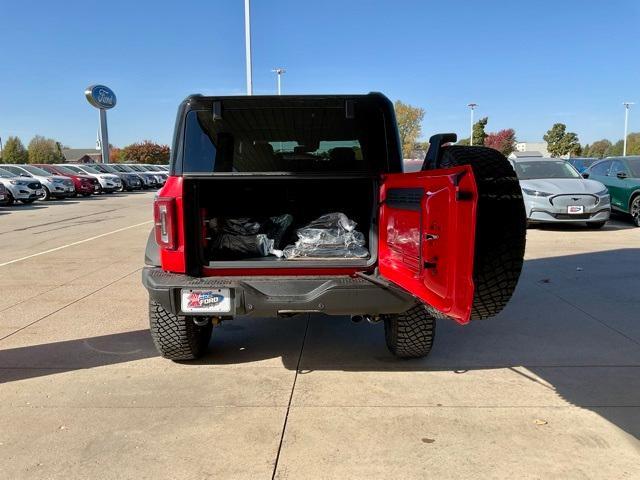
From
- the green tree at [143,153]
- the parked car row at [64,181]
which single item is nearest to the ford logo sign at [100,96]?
the parked car row at [64,181]

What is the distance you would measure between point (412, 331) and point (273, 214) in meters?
1.66

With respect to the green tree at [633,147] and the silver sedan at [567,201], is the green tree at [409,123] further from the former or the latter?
the silver sedan at [567,201]

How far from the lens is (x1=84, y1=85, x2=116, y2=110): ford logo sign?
125 feet

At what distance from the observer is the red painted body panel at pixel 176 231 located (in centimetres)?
345

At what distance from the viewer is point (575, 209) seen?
1091 cm

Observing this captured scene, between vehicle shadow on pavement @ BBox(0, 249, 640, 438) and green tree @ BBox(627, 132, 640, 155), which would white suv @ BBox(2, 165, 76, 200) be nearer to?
vehicle shadow on pavement @ BBox(0, 249, 640, 438)

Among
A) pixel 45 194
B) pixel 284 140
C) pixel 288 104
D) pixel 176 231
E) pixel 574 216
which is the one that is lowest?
pixel 574 216

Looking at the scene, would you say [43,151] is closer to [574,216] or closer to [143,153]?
[143,153]

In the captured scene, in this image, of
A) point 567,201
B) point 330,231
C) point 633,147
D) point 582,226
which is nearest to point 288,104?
point 330,231

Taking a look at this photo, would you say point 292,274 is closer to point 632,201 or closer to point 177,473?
point 177,473

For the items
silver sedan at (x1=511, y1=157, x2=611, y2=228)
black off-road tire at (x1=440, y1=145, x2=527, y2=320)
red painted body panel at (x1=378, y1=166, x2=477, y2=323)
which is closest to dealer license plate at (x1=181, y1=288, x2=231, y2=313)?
red painted body panel at (x1=378, y1=166, x2=477, y2=323)

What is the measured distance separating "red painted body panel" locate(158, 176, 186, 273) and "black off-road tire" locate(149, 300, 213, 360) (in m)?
0.38

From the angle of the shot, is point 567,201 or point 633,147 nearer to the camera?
point 567,201

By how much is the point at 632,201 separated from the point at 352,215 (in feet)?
33.4
